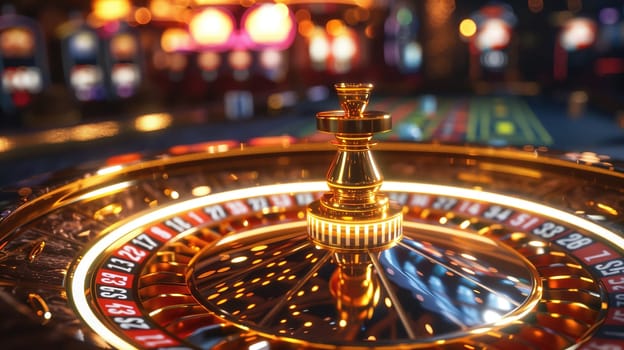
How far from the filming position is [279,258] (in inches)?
59.9

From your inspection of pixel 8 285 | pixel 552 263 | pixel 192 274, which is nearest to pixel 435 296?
pixel 552 263

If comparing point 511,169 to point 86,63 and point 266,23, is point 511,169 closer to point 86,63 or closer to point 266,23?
point 266,23

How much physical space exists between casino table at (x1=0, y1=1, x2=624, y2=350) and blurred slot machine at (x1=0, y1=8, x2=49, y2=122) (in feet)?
40.0

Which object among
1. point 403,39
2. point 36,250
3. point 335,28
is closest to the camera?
point 36,250

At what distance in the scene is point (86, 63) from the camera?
16.3 metres

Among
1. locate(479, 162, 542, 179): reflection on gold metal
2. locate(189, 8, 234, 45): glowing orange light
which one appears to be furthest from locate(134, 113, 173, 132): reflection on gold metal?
locate(189, 8, 234, 45): glowing orange light

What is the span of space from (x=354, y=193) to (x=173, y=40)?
2096 cm

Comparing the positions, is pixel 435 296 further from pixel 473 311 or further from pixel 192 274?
pixel 192 274

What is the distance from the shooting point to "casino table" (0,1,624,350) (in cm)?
111

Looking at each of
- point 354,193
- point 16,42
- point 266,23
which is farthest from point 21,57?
point 354,193

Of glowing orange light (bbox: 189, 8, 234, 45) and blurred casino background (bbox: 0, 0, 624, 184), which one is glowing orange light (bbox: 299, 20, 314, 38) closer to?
blurred casino background (bbox: 0, 0, 624, 184)

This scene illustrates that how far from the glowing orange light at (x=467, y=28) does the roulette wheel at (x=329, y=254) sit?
20504mm

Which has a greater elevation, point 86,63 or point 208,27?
point 208,27

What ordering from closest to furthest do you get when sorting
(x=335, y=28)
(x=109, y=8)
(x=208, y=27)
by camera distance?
(x=109, y=8) < (x=208, y=27) < (x=335, y=28)
